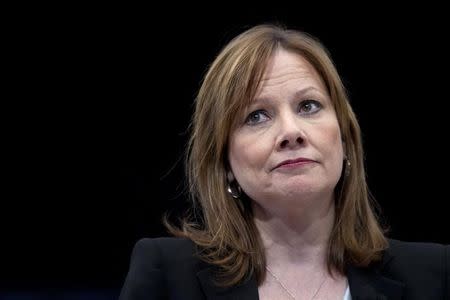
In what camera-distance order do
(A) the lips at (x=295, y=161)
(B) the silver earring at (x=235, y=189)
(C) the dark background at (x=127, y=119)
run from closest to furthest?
(A) the lips at (x=295, y=161) → (B) the silver earring at (x=235, y=189) → (C) the dark background at (x=127, y=119)

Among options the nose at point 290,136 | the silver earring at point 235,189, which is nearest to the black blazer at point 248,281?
the silver earring at point 235,189

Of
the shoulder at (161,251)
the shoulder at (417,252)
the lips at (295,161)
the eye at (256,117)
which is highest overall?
the eye at (256,117)

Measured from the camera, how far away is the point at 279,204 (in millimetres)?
1429

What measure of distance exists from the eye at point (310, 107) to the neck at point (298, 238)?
0.19 metres

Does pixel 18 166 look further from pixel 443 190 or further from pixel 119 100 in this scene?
pixel 443 190

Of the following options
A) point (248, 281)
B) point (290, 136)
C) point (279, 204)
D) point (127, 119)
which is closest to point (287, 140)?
point (290, 136)

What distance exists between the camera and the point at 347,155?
153cm

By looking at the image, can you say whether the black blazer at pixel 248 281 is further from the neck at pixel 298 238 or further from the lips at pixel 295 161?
the lips at pixel 295 161

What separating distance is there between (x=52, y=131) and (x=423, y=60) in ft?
4.57

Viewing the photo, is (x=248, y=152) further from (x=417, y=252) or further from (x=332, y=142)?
(x=417, y=252)

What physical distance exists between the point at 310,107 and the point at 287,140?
0.11 meters

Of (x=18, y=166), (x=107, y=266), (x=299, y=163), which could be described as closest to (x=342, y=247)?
(x=299, y=163)

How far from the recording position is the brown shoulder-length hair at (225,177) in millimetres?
1450

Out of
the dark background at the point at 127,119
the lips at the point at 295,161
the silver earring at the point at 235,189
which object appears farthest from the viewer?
the dark background at the point at 127,119
